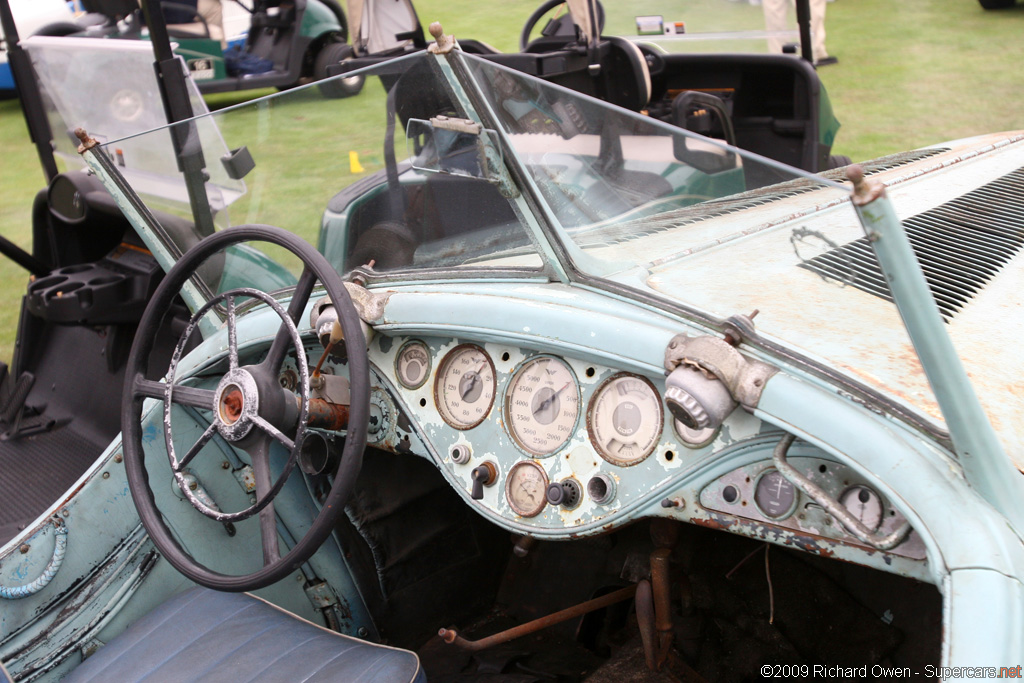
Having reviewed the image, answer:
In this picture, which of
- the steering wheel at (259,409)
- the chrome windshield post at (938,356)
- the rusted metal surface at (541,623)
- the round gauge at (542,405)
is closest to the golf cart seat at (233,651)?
the steering wheel at (259,409)

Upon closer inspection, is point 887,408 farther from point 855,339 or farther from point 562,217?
point 562,217

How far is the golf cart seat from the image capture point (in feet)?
6.00

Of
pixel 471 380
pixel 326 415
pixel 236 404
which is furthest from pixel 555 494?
pixel 236 404

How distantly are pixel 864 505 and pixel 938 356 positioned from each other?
0.32m

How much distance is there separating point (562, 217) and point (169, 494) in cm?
126

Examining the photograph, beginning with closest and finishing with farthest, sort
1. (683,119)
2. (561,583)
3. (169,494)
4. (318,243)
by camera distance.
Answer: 1. (318,243)
2. (169,494)
3. (561,583)
4. (683,119)

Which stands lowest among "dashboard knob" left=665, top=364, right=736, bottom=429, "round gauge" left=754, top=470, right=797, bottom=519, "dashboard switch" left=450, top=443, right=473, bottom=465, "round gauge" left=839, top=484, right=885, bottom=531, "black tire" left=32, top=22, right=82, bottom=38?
"dashboard switch" left=450, top=443, right=473, bottom=465

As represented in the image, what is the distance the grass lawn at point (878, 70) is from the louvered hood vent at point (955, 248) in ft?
6.70

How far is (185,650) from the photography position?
1.92m

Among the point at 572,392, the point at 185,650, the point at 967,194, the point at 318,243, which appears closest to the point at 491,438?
the point at 572,392

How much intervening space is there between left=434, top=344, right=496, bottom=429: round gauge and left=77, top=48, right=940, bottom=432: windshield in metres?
0.17

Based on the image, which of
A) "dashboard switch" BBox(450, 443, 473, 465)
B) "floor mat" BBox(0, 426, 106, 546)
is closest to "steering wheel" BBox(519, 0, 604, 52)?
"floor mat" BBox(0, 426, 106, 546)

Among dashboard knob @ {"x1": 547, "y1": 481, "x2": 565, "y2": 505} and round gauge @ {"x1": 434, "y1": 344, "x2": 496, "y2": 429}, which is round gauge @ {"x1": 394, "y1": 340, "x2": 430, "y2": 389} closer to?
round gauge @ {"x1": 434, "y1": 344, "x2": 496, "y2": 429}

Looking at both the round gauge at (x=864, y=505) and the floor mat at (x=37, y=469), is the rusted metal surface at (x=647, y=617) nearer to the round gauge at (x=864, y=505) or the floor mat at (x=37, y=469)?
the round gauge at (x=864, y=505)
